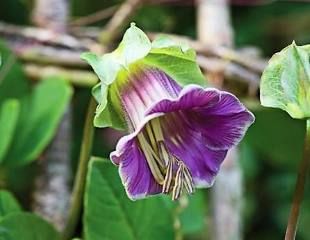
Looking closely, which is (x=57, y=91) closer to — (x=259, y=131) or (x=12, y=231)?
(x=12, y=231)

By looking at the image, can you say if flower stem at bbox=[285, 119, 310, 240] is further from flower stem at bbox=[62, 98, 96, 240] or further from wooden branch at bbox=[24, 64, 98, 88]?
wooden branch at bbox=[24, 64, 98, 88]

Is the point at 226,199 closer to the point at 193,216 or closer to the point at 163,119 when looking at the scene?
the point at 193,216

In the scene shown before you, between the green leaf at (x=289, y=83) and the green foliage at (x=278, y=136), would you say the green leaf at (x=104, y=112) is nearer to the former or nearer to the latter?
the green leaf at (x=289, y=83)

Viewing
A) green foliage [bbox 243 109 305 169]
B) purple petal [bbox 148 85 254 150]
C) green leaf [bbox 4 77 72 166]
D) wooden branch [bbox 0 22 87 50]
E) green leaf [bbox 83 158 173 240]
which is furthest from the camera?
green foliage [bbox 243 109 305 169]

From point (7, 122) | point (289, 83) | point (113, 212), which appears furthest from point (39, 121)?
point (289, 83)

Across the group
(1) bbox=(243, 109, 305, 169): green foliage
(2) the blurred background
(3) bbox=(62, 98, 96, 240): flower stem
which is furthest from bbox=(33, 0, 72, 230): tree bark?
(1) bbox=(243, 109, 305, 169): green foliage

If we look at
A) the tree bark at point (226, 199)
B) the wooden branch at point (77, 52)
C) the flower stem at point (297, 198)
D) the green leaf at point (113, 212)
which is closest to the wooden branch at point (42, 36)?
the wooden branch at point (77, 52)
